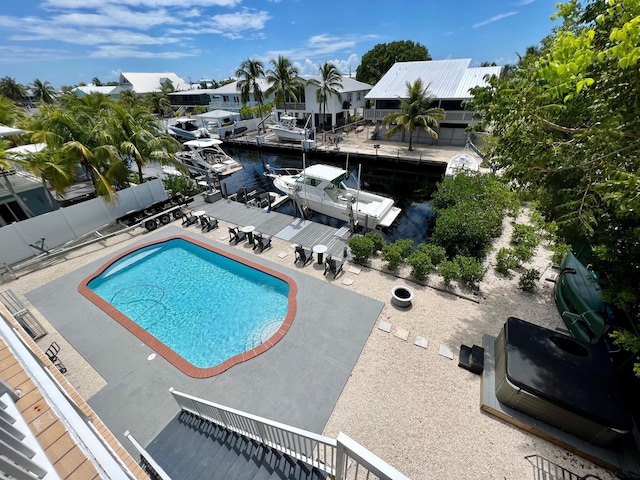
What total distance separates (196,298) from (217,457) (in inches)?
224

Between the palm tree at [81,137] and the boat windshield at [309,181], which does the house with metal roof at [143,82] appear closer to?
the palm tree at [81,137]

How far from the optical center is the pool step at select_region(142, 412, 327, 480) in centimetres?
423

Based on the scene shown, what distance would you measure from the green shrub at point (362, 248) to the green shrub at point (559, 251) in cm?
635

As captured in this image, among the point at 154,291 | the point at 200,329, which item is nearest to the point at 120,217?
the point at 154,291

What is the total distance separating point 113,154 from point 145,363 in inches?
410

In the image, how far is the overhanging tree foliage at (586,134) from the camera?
3.39m

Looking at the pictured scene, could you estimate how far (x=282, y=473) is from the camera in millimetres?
4188

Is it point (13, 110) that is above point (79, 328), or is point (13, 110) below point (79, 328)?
above

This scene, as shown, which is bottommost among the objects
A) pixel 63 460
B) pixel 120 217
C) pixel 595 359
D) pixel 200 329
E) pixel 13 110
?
pixel 200 329

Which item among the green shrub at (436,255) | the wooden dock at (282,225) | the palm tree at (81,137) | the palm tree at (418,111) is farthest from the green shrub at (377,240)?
the palm tree at (418,111)

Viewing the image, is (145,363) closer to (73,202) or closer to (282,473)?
(282,473)

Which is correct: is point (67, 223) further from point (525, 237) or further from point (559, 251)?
point (559, 251)

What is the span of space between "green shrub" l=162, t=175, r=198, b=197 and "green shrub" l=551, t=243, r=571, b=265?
1811 cm

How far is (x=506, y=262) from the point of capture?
368 inches
